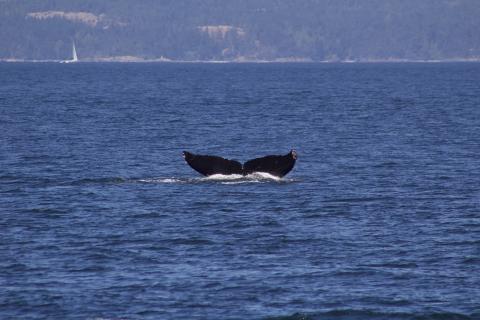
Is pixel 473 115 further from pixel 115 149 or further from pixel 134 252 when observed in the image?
pixel 134 252

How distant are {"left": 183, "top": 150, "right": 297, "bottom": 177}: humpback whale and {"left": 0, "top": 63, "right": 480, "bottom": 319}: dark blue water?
546 mm

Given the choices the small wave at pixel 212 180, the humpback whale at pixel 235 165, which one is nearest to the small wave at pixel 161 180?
the small wave at pixel 212 180

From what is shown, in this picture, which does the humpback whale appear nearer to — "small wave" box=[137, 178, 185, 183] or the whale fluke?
the whale fluke

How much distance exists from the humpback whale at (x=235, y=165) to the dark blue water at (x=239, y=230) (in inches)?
21.5

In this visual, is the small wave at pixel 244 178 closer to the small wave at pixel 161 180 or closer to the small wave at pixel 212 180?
the small wave at pixel 212 180

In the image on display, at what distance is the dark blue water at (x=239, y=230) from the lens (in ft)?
80.4

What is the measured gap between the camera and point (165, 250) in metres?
29.3

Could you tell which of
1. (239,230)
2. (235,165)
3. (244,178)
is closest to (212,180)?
(235,165)

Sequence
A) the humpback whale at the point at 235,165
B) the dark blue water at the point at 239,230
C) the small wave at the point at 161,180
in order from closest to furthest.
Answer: the dark blue water at the point at 239,230 < the humpback whale at the point at 235,165 < the small wave at the point at 161,180

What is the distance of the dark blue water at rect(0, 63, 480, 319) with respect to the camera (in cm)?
2450

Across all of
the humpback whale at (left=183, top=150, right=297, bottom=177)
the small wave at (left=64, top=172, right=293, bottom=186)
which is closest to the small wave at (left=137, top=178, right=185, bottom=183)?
the small wave at (left=64, top=172, right=293, bottom=186)

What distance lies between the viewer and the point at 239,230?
105ft

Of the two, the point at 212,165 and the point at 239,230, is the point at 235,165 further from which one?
the point at 239,230

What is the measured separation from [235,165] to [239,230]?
998 cm
